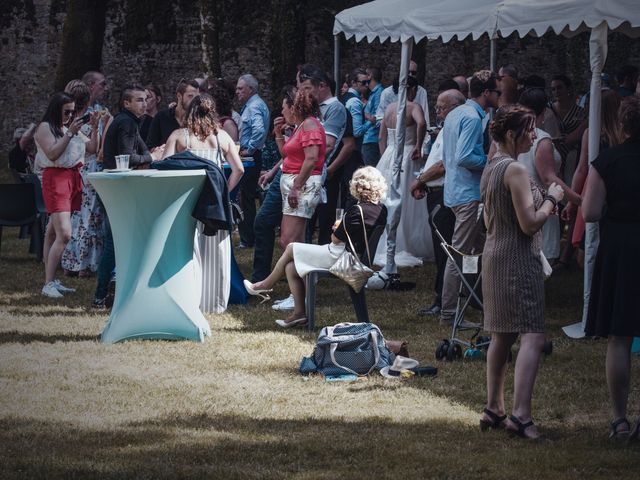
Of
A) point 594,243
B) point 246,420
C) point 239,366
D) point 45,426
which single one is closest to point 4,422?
point 45,426

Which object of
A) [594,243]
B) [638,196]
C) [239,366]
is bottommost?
[239,366]

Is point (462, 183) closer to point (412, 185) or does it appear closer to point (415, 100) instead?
point (412, 185)

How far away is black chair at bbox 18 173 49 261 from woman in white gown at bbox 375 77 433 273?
3.99m

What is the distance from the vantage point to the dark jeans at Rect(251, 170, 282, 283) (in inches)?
431

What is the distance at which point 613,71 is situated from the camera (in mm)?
30375

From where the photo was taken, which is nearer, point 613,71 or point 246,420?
point 246,420

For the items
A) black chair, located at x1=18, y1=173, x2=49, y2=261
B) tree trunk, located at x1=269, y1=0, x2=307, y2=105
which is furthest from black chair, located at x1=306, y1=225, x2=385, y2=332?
tree trunk, located at x1=269, y1=0, x2=307, y2=105

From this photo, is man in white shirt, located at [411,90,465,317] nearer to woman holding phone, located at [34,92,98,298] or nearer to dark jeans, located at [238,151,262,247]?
woman holding phone, located at [34,92,98,298]

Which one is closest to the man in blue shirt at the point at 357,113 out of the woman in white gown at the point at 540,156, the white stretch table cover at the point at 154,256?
the woman in white gown at the point at 540,156

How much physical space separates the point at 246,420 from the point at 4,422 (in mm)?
1278

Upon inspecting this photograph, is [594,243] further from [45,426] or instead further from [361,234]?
[45,426]

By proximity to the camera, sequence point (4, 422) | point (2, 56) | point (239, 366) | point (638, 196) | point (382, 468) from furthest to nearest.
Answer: point (2, 56), point (239, 366), point (4, 422), point (638, 196), point (382, 468)

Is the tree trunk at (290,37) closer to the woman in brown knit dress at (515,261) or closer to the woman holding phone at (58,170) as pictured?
the woman holding phone at (58,170)

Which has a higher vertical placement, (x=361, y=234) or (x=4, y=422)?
(x=361, y=234)
